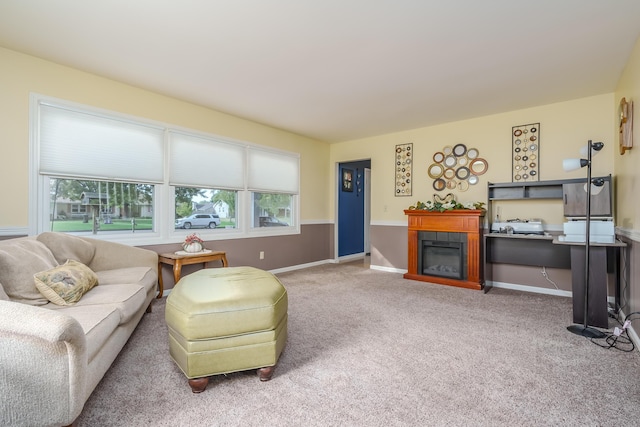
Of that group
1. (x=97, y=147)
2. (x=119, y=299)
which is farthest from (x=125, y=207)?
(x=119, y=299)

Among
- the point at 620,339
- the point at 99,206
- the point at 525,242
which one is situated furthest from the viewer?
the point at 525,242

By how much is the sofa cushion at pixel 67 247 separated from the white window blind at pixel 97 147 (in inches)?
29.4

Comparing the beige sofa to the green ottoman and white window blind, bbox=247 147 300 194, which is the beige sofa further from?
white window blind, bbox=247 147 300 194

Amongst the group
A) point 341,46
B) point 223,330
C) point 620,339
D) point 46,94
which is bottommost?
point 620,339

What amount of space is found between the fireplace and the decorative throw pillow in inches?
159

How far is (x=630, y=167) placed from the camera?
8.68ft

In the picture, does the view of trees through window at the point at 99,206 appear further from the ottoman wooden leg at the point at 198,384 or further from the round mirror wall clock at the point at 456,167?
the round mirror wall clock at the point at 456,167

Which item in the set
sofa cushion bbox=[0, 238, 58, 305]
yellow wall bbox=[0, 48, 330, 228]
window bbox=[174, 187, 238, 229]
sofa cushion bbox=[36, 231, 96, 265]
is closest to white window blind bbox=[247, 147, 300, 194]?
window bbox=[174, 187, 238, 229]

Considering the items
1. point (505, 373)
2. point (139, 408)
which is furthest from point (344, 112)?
point (139, 408)

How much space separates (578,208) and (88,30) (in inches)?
191

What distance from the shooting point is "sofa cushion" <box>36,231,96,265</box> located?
8.00 ft

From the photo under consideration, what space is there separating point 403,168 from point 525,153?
5.66ft

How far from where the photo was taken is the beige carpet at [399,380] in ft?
4.91

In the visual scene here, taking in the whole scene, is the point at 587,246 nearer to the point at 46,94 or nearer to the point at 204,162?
the point at 204,162
